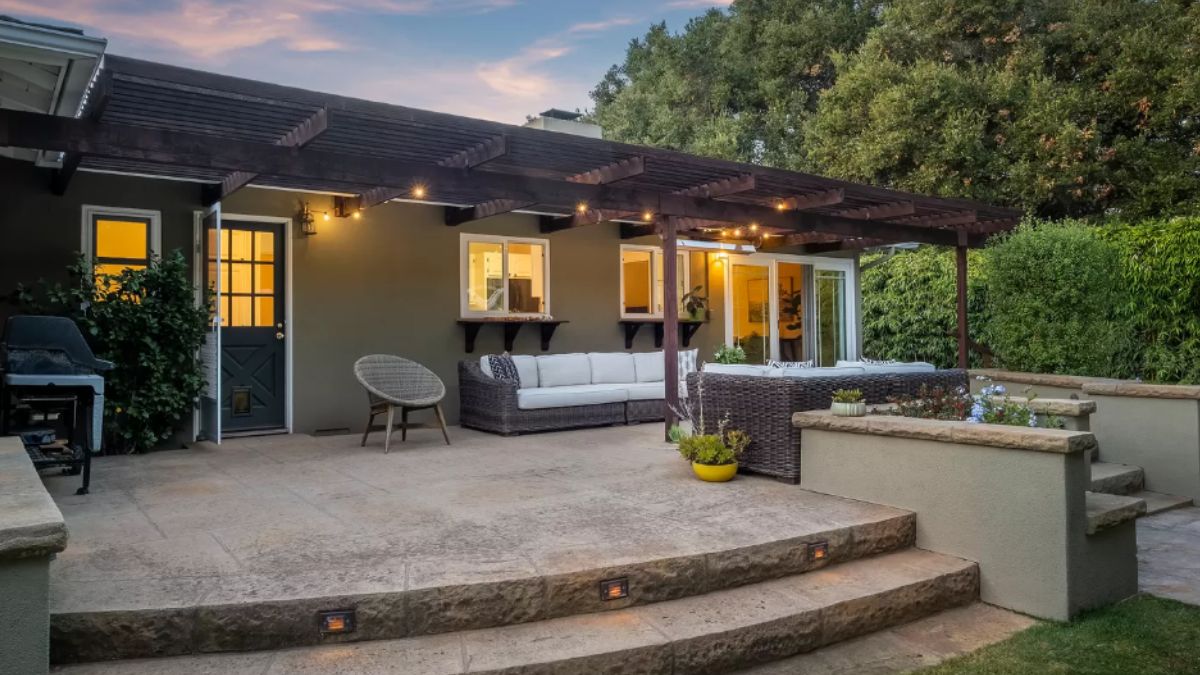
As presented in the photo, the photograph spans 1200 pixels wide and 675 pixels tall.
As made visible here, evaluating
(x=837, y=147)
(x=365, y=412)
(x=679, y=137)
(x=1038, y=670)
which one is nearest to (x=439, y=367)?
(x=365, y=412)

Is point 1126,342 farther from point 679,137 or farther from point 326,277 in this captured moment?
point 679,137

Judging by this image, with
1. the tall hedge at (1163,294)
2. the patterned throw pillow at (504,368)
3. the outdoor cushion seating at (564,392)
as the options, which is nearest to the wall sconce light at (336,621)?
the outdoor cushion seating at (564,392)

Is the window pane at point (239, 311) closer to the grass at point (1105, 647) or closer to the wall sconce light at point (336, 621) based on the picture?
the wall sconce light at point (336, 621)

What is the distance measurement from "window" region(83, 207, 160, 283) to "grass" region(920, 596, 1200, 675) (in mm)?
6638

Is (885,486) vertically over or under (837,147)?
under

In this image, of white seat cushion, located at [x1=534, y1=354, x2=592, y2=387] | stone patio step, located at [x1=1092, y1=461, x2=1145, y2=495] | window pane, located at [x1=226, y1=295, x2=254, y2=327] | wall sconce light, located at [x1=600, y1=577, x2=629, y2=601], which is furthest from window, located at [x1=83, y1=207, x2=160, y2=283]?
stone patio step, located at [x1=1092, y1=461, x2=1145, y2=495]

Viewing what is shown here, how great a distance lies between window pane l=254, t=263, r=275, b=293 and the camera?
7.23 meters

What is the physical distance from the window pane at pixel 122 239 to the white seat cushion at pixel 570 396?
11.6 ft

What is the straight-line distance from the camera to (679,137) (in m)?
17.6

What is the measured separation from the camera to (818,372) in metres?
5.13

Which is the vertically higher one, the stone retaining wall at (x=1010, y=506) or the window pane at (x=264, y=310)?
the window pane at (x=264, y=310)

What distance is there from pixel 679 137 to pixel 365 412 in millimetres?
11962

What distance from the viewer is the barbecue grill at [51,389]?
4402 millimetres

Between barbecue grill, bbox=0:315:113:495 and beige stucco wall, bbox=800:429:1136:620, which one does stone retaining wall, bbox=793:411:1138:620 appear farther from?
barbecue grill, bbox=0:315:113:495
